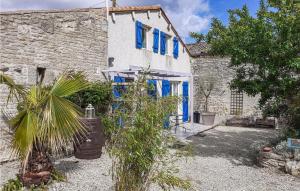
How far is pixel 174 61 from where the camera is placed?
50.6 feet

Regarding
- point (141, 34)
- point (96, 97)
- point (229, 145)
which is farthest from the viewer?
point (141, 34)

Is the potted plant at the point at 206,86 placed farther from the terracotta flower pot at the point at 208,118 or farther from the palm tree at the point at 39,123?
the palm tree at the point at 39,123

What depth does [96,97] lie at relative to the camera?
851cm

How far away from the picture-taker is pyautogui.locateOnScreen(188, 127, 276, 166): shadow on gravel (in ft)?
27.2

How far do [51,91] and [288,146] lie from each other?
5.32 m

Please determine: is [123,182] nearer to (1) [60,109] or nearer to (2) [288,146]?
(1) [60,109]

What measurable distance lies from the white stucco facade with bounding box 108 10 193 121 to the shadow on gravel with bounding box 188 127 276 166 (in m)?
1.53

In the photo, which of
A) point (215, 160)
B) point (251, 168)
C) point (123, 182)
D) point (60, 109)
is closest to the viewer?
point (123, 182)

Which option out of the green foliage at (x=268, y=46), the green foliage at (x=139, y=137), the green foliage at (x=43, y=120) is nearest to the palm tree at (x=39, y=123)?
the green foliage at (x=43, y=120)

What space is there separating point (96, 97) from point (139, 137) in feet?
15.6

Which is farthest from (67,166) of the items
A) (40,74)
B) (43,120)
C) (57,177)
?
(40,74)

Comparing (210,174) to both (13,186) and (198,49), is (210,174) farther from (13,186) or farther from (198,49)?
(198,49)

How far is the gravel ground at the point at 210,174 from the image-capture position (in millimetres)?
5680

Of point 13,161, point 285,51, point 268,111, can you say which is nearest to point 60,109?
point 13,161
